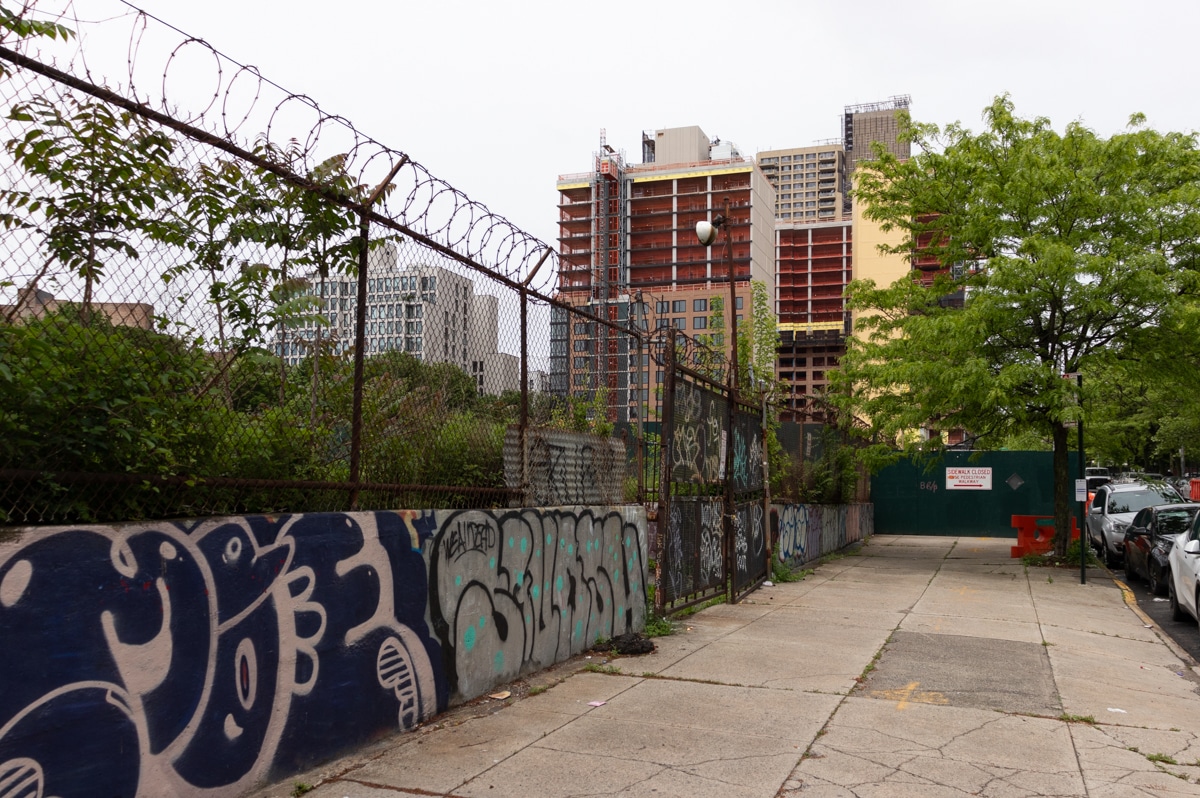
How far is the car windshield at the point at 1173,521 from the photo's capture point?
15125 mm

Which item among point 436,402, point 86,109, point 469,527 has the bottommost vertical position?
point 469,527

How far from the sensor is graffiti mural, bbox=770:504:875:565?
15.4 m

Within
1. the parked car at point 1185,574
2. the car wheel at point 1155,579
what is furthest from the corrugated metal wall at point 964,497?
the parked car at point 1185,574

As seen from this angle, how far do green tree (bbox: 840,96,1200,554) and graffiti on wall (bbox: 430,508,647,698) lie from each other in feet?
32.6

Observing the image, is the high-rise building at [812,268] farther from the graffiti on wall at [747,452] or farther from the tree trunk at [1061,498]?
the graffiti on wall at [747,452]

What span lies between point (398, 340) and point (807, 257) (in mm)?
194228

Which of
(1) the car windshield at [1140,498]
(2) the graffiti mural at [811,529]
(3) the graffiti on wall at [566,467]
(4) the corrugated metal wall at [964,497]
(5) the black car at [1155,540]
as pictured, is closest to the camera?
(3) the graffiti on wall at [566,467]

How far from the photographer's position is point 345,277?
532cm

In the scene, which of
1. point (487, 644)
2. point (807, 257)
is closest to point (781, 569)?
point (487, 644)

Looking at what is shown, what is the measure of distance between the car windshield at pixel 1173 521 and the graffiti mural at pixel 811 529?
221 inches

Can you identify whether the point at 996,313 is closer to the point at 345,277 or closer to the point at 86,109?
the point at 345,277

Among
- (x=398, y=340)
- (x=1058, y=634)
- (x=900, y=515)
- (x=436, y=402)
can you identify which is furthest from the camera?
(x=900, y=515)

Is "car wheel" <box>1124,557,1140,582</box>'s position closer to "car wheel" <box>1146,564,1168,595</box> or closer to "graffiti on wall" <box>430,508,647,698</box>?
"car wheel" <box>1146,564,1168,595</box>

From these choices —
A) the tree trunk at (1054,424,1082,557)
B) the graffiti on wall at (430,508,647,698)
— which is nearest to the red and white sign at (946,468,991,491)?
the tree trunk at (1054,424,1082,557)
